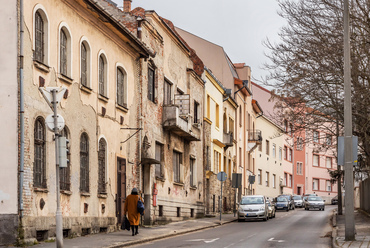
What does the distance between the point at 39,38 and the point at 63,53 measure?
1867mm

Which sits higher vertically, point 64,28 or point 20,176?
point 64,28

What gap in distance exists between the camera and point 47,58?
18.1 metres

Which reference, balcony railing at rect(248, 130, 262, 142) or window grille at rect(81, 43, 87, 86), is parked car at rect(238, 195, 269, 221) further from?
balcony railing at rect(248, 130, 262, 142)

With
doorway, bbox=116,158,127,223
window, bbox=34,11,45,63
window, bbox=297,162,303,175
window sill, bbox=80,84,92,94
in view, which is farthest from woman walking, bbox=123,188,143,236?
window, bbox=297,162,303,175

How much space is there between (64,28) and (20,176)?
5329 millimetres

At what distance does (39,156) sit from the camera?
1767cm

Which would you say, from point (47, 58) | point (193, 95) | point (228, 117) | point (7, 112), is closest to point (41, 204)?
point (7, 112)

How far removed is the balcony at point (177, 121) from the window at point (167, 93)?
0.68 m

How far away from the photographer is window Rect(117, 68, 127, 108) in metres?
24.9

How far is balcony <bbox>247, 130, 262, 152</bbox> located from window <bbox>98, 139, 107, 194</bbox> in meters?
37.7

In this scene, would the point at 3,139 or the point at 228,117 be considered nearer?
the point at 3,139

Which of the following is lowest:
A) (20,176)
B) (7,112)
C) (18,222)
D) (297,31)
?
(18,222)

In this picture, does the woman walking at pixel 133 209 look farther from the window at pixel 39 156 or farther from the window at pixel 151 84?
the window at pixel 151 84

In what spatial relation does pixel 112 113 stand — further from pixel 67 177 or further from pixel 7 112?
pixel 7 112
